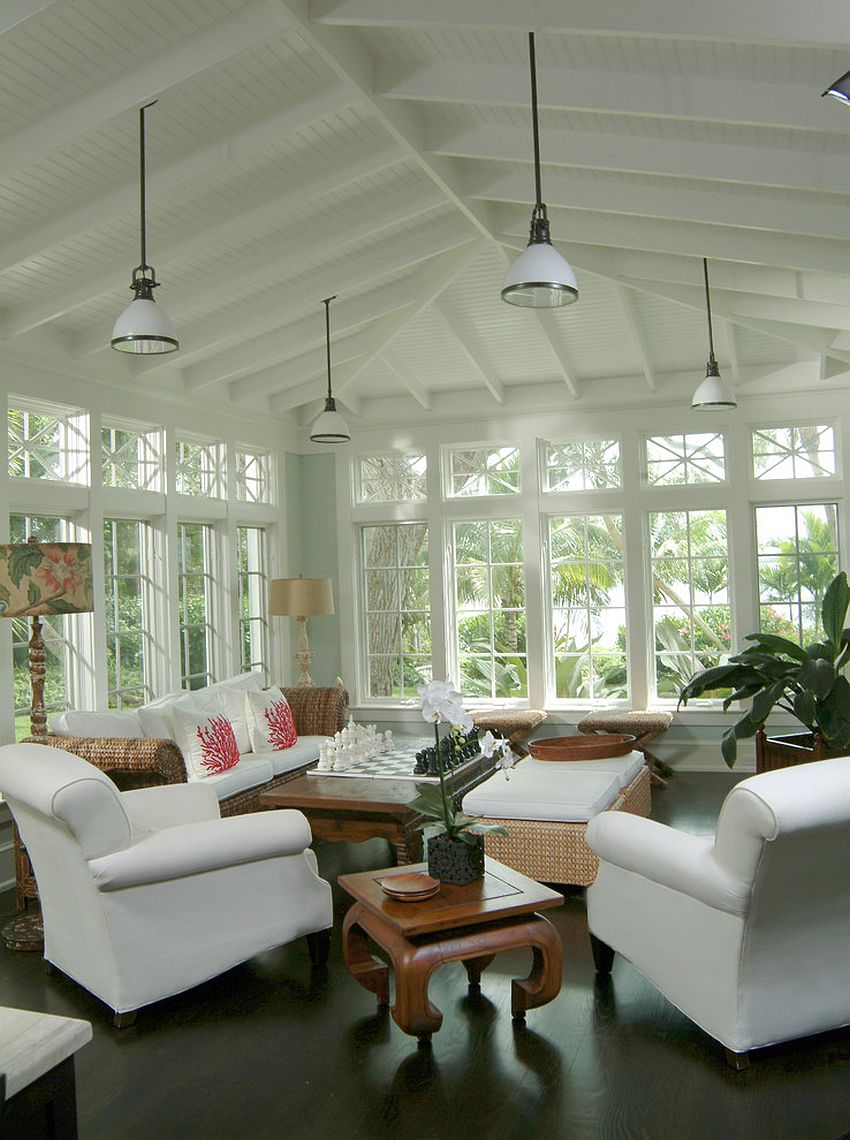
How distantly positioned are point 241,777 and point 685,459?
4431 mm

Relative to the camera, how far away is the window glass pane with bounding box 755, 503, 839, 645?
25.6ft

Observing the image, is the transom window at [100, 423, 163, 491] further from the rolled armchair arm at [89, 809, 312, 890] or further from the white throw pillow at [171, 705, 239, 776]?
the rolled armchair arm at [89, 809, 312, 890]

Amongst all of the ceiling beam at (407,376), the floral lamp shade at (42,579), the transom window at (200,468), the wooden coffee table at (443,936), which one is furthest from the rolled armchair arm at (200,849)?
the ceiling beam at (407,376)

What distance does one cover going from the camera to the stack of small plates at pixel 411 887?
3410mm

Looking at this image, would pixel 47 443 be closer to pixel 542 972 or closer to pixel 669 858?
pixel 542 972

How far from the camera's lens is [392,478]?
29.3 ft

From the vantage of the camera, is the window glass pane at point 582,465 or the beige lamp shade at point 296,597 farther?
the window glass pane at point 582,465

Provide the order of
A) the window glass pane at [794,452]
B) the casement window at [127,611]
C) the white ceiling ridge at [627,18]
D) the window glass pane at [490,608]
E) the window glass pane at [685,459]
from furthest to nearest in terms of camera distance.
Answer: the window glass pane at [490,608]
the window glass pane at [685,459]
the window glass pane at [794,452]
the casement window at [127,611]
the white ceiling ridge at [627,18]

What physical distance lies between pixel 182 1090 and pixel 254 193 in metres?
4.02

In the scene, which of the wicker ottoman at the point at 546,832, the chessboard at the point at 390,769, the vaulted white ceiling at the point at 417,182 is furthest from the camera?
the chessboard at the point at 390,769

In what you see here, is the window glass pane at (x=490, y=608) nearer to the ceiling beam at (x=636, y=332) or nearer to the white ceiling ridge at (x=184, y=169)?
the ceiling beam at (x=636, y=332)

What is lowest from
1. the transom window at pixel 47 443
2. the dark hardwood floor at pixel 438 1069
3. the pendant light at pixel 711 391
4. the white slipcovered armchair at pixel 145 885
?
the dark hardwood floor at pixel 438 1069

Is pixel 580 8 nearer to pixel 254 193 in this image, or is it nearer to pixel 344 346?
pixel 254 193

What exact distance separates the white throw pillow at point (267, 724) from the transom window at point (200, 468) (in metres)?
1.72
